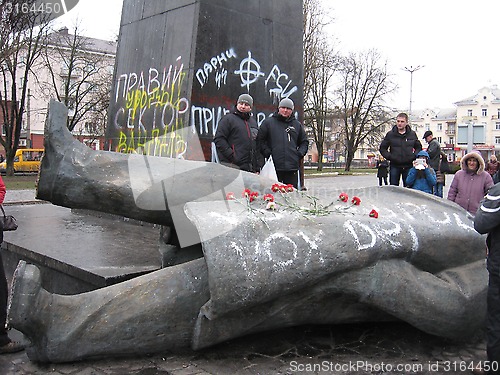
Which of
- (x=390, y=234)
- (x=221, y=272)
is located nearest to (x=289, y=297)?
(x=221, y=272)

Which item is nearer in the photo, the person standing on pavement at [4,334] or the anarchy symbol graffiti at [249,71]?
the person standing on pavement at [4,334]

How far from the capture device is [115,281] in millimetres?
3730

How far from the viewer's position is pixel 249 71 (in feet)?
22.3

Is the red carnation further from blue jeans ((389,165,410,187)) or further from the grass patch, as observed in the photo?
the grass patch

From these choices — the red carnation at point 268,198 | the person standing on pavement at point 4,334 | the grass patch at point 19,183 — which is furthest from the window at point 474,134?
the grass patch at point 19,183

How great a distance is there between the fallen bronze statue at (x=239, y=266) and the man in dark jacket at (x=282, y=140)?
2.03m

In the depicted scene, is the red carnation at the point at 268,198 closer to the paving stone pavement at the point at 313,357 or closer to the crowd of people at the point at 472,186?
the paving stone pavement at the point at 313,357

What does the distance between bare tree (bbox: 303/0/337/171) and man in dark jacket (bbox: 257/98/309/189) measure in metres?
21.4

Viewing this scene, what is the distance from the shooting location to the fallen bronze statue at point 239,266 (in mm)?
2781

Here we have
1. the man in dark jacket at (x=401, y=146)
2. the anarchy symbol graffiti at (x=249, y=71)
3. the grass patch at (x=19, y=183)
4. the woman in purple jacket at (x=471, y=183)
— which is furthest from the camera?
the grass patch at (x=19, y=183)

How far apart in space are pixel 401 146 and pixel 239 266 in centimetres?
514

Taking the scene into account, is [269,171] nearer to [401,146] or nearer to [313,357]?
[313,357]

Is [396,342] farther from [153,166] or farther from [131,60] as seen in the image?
[131,60]

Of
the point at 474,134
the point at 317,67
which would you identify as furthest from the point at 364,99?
the point at 474,134
